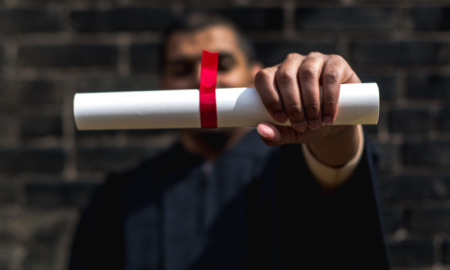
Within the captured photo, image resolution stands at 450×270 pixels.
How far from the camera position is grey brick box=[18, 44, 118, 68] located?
1388 mm

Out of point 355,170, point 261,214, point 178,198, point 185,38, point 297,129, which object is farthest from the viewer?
point 185,38

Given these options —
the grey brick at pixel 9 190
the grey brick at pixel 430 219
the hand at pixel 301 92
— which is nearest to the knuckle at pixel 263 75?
the hand at pixel 301 92

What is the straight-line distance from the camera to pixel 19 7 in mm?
1398

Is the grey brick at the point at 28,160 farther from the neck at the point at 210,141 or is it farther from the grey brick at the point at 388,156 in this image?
the grey brick at the point at 388,156

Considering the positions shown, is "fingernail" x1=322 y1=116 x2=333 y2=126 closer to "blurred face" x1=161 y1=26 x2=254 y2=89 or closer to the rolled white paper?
the rolled white paper

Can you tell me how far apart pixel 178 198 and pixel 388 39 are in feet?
2.69

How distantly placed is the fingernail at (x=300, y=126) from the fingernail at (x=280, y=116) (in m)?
0.01

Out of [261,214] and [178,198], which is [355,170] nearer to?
[261,214]

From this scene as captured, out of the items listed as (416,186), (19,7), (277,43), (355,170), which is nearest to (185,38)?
(277,43)

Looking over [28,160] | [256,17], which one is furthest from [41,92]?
[256,17]

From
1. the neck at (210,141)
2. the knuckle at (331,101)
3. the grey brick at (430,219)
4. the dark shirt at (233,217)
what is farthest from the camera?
the grey brick at (430,219)

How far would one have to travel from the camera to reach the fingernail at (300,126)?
55cm

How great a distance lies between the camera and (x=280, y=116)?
557mm

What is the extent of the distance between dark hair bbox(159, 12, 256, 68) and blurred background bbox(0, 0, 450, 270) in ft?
0.17
